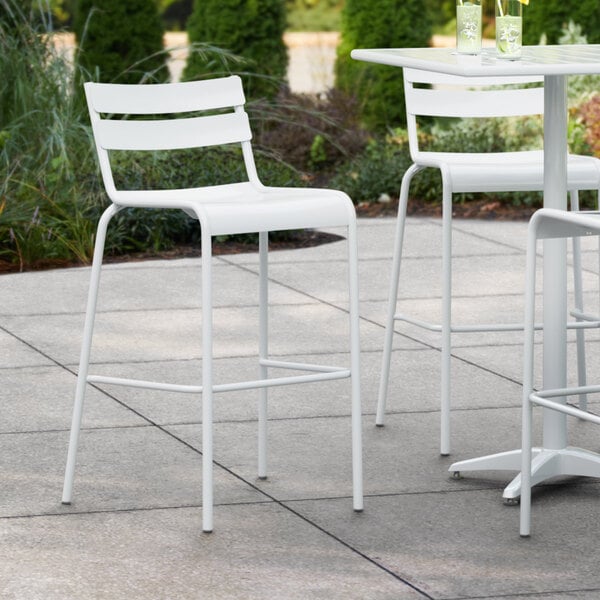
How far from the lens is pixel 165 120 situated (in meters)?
4.35

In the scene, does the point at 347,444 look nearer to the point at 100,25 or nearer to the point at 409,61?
the point at 409,61

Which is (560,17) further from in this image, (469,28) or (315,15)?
(315,15)

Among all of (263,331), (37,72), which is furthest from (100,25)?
(263,331)

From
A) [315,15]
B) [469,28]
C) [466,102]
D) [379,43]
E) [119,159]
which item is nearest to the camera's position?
[469,28]

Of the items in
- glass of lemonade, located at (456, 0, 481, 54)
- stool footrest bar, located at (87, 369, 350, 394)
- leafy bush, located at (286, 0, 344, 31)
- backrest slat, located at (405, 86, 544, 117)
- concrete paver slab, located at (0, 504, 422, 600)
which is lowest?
concrete paver slab, located at (0, 504, 422, 600)

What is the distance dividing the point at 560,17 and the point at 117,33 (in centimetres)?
390

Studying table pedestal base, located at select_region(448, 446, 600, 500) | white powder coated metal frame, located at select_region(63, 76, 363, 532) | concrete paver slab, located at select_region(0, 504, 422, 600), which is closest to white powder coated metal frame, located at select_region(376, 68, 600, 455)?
table pedestal base, located at select_region(448, 446, 600, 500)

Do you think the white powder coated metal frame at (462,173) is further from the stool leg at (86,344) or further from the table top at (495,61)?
the stool leg at (86,344)

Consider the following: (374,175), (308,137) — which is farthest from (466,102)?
(308,137)

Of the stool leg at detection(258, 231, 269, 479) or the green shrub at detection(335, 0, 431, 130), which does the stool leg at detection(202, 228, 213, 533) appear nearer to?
the stool leg at detection(258, 231, 269, 479)

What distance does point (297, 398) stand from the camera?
5.52 metres

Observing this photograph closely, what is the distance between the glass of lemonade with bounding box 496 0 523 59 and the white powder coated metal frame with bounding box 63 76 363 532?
0.66 m

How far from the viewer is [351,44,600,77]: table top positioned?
12.5ft

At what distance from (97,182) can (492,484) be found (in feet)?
16.1
